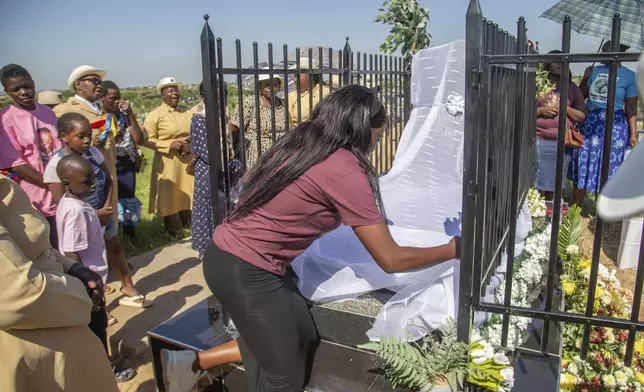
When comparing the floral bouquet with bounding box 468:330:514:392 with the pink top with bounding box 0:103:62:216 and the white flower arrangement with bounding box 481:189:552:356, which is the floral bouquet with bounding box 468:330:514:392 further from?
the pink top with bounding box 0:103:62:216

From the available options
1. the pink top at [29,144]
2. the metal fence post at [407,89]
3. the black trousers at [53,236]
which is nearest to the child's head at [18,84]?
the pink top at [29,144]

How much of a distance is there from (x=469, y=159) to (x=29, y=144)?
10.9ft

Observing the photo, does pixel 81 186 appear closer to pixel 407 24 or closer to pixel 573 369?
pixel 573 369

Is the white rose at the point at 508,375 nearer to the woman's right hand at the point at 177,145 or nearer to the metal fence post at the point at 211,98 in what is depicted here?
the metal fence post at the point at 211,98

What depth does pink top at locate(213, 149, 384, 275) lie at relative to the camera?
192 cm

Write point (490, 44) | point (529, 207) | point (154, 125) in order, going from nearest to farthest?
point (490, 44) < point (529, 207) < point (154, 125)

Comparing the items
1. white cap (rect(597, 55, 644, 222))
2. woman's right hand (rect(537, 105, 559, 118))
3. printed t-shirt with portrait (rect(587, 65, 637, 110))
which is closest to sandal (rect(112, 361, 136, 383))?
white cap (rect(597, 55, 644, 222))

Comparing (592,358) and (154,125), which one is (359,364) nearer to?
(592,358)

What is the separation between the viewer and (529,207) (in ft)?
12.8

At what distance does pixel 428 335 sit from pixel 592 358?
86cm

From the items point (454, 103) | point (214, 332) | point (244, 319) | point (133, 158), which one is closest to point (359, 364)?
point (244, 319)

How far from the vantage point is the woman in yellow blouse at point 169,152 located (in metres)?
5.52

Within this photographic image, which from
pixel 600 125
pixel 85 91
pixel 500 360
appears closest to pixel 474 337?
pixel 500 360

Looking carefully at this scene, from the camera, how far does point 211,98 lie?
9.20 feet
